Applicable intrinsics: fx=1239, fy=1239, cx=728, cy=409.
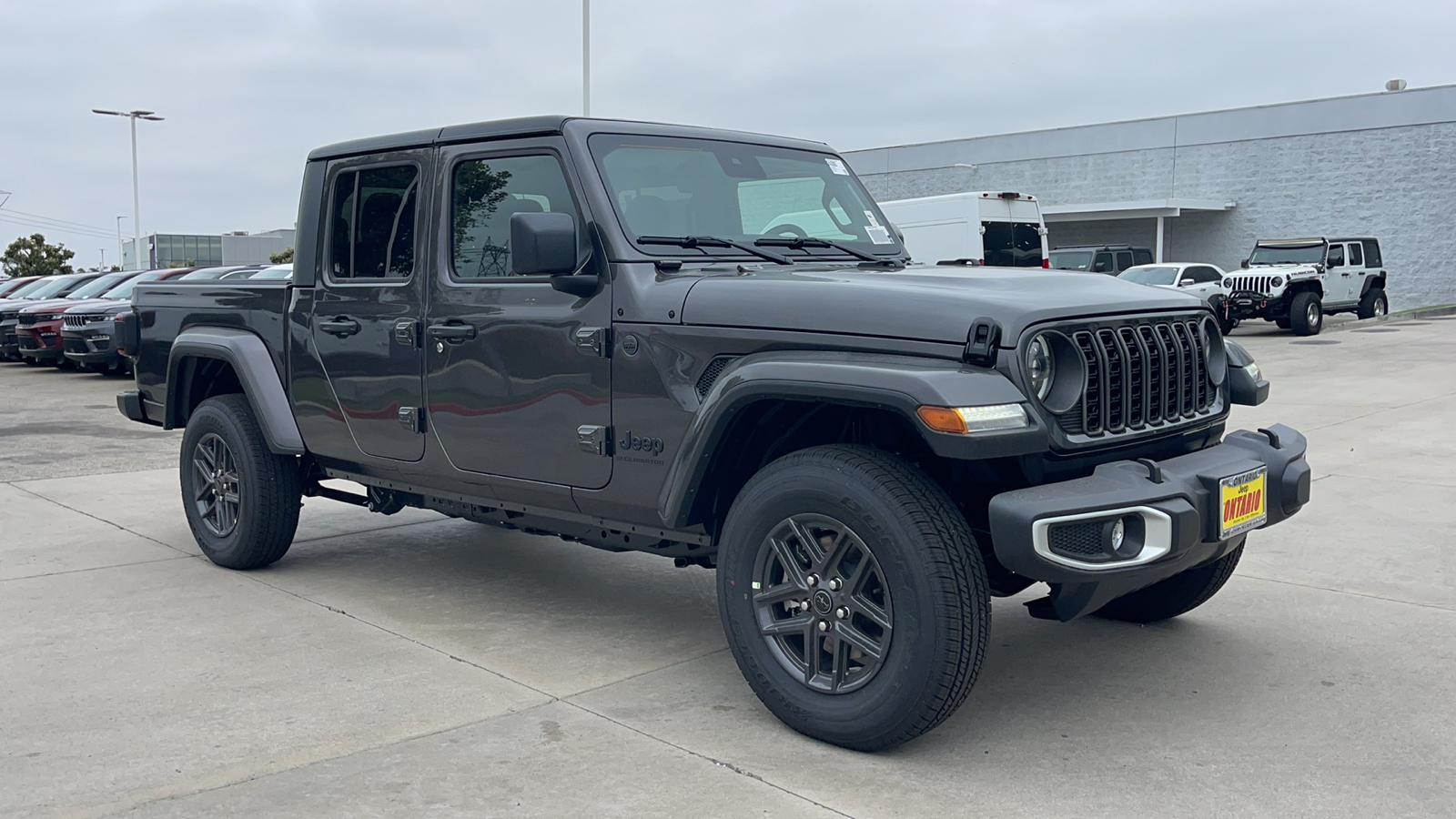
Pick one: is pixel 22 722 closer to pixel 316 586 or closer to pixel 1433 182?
pixel 316 586

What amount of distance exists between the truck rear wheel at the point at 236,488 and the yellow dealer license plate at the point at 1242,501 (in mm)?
4094

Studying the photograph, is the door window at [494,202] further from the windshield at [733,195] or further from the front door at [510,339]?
the windshield at [733,195]

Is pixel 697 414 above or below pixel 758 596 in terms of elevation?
above

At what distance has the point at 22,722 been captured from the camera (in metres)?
3.89

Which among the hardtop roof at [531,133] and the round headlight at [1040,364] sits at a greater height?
the hardtop roof at [531,133]

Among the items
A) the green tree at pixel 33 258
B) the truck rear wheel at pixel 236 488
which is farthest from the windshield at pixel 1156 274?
the green tree at pixel 33 258

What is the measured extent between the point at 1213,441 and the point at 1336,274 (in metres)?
23.3

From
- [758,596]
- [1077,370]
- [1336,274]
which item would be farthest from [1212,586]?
[1336,274]

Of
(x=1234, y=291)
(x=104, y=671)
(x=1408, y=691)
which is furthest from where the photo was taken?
(x=1234, y=291)

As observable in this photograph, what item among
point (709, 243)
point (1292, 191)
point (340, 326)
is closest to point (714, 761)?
point (709, 243)

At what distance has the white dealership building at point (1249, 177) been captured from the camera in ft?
102

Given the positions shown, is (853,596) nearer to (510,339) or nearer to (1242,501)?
(1242,501)

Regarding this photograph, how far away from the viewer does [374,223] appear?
525 cm

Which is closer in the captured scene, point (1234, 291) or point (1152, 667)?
point (1152, 667)
